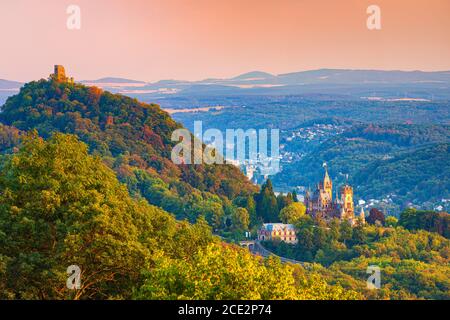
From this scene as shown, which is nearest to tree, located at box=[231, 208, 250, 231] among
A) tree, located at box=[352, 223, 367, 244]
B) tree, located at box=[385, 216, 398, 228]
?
tree, located at box=[352, 223, 367, 244]

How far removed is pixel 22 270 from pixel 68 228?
4.49 ft

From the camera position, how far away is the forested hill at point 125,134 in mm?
64875

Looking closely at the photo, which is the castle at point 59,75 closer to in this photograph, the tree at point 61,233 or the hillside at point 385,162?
the hillside at point 385,162

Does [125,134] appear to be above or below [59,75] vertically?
below

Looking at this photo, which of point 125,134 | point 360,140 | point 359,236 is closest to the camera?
point 359,236

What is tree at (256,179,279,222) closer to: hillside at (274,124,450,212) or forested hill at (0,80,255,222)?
forested hill at (0,80,255,222)

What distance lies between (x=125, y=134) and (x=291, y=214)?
22831mm

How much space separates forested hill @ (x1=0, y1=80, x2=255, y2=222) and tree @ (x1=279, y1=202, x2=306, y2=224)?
5.83 m

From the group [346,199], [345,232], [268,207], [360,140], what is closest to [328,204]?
[346,199]

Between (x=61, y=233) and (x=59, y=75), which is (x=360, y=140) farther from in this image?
(x=61, y=233)

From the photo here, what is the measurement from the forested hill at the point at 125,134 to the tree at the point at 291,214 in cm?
583

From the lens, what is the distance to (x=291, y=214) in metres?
56.0

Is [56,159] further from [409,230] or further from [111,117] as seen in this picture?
[111,117]
